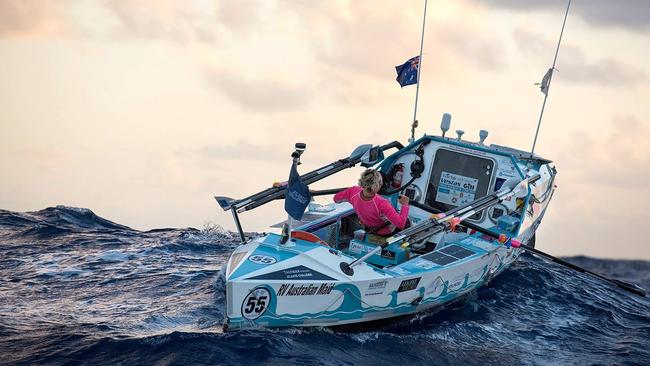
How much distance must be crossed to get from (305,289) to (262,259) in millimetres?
715

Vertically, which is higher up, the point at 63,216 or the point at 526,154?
the point at 526,154

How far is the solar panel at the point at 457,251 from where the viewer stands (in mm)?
12462

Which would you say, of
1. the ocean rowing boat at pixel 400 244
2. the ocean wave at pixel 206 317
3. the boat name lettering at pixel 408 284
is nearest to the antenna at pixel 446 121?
the ocean rowing boat at pixel 400 244

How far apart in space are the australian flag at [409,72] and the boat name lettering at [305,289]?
725 cm

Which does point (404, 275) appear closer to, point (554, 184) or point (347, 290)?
point (347, 290)

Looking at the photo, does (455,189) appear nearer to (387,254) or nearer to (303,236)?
(387,254)

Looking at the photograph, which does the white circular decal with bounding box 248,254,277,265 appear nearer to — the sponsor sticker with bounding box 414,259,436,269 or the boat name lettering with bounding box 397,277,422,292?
the boat name lettering with bounding box 397,277,422,292

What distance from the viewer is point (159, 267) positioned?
14141mm

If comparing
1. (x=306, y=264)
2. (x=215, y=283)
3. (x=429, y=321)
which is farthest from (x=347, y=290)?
(x=215, y=283)

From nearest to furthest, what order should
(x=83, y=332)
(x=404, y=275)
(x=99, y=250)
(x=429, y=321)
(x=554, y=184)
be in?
(x=83, y=332), (x=404, y=275), (x=429, y=321), (x=99, y=250), (x=554, y=184)

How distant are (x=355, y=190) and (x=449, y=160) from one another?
3.70m

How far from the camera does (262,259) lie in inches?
Result: 408

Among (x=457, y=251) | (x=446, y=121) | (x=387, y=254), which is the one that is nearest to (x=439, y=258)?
(x=457, y=251)

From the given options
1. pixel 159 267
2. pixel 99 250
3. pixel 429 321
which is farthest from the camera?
pixel 99 250
